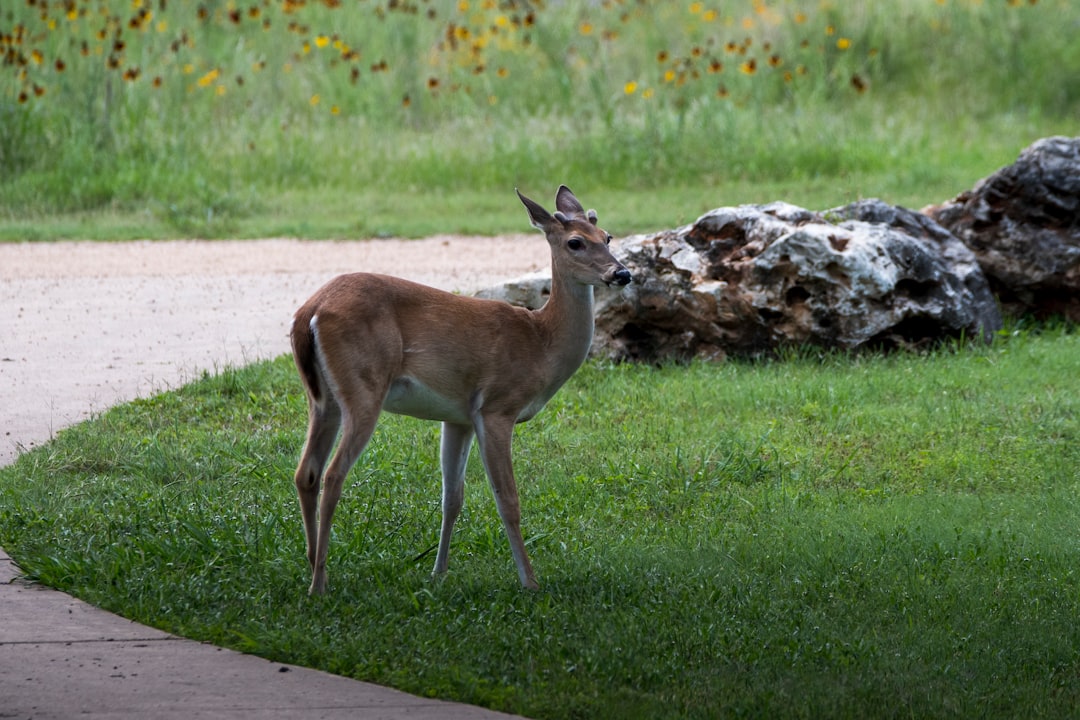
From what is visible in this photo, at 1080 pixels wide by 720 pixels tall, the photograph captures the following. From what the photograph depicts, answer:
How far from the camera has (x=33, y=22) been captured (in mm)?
19625

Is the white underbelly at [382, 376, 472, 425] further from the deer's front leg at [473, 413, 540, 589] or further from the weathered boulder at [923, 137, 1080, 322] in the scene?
the weathered boulder at [923, 137, 1080, 322]

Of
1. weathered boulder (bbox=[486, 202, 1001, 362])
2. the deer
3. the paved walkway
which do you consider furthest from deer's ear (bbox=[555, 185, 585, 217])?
weathered boulder (bbox=[486, 202, 1001, 362])

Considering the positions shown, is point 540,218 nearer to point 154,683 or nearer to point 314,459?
point 314,459

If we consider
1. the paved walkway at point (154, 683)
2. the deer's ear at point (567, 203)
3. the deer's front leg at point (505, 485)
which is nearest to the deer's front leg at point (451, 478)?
the deer's front leg at point (505, 485)

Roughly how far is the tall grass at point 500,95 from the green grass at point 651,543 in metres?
7.46

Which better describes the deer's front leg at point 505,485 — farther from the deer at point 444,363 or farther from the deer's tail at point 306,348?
the deer's tail at point 306,348

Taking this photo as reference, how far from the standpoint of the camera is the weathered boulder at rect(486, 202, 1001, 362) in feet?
31.6

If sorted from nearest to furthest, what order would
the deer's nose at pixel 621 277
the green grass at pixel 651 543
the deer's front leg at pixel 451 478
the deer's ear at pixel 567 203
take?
the green grass at pixel 651 543
the deer's nose at pixel 621 277
the deer's front leg at pixel 451 478
the deer's ear at pixel 567 203

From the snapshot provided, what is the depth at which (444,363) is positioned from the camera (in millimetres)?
5594

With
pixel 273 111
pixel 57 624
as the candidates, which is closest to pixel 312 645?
pixel 57 624

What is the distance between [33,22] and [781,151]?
33.9ft

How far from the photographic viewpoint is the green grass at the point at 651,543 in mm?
4727

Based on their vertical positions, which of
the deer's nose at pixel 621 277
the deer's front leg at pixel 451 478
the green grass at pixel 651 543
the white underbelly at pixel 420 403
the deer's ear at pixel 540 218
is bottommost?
the green grass at pixel 651 543

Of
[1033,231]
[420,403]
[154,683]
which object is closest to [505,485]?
[420,403]
